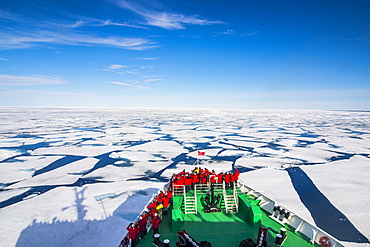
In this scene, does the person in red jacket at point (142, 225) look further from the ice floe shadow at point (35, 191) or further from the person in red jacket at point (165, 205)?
the ice floe shadow at point (35, 191)

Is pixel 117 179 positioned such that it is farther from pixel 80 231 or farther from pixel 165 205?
pixel 165 205

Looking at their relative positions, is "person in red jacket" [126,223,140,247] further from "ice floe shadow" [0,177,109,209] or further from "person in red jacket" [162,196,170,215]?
"ice floe shadow" [0,177,109,209]

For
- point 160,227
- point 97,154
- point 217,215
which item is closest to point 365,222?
point 217,215

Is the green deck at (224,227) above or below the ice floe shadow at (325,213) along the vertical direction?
above

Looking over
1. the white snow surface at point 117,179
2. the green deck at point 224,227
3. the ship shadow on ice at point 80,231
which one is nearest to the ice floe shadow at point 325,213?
the white snow surface at point 117,179

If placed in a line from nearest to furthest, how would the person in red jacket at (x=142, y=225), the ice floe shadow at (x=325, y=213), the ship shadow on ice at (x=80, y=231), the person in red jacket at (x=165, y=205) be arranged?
the person in red jacket at (x=142, y=225)
the person in red jacket at (x=165, y=205)
the ship shadow on ice at (x=80, y=231)
the ice floe shadow at (x=325, y=213)

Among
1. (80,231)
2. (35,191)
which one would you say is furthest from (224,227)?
(35,191)

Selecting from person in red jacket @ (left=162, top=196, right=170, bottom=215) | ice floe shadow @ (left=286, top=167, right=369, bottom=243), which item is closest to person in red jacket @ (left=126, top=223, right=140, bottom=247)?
person in red jacket @ (left=162, top=196, right=170, bottom=215)
